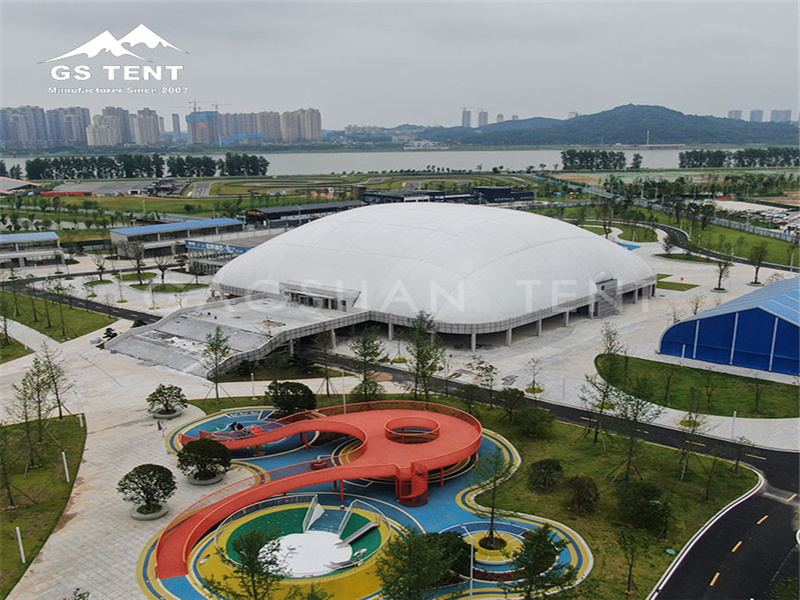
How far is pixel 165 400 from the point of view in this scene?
3120 cm

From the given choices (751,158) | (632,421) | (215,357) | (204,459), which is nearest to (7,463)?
(204,459)

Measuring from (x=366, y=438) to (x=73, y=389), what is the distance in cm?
1924

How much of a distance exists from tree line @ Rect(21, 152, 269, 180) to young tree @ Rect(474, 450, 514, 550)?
522 feet

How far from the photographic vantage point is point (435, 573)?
16.0 meters

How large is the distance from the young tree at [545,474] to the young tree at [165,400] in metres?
17.4

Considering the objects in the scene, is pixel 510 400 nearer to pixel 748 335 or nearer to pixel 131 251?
pixel 748 335

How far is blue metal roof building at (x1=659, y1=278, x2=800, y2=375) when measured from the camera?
3662 centimetres

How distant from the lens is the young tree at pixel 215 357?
1371 inches

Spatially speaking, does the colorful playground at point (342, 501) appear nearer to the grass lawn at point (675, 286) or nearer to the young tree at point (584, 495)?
the young tree at point (584, 495)

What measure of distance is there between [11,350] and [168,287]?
823 inches

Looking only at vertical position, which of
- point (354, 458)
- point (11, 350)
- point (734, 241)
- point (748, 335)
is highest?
point (748, 335)

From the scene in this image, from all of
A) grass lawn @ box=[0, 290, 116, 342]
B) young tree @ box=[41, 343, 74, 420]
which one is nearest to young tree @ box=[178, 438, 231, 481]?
young tree @ box=[41, 343, 74, 420]

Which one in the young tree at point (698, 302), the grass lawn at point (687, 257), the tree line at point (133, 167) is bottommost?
the young tree at point (698, 302)

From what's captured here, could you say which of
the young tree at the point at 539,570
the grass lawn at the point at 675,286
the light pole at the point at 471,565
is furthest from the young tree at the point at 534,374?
the grass lawn at the point at 675,286
